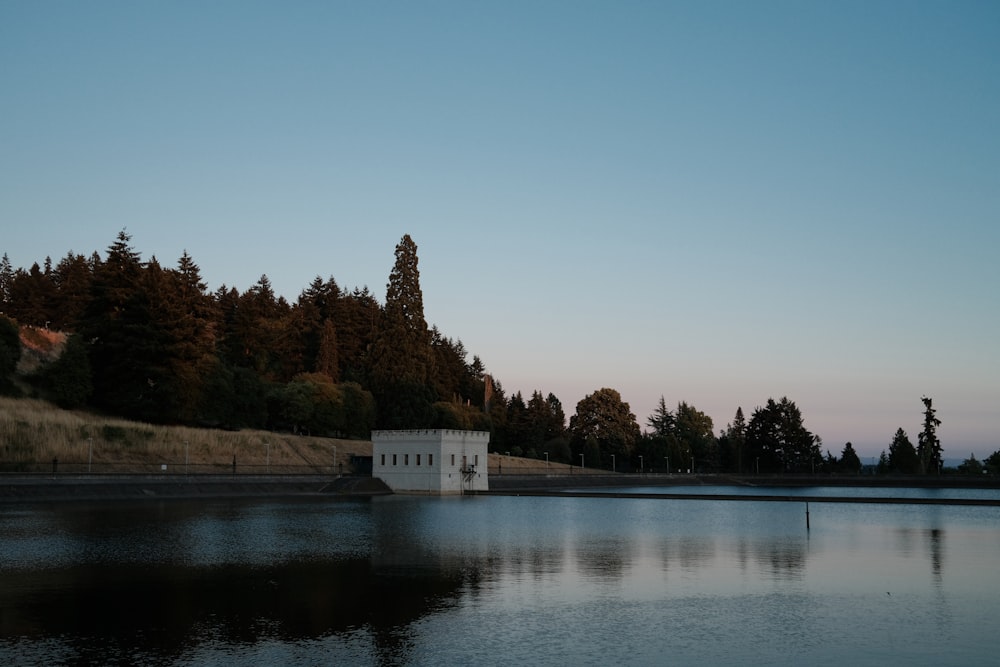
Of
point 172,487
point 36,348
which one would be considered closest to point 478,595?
point 172,487

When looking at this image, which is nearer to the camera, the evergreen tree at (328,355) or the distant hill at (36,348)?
the distant hill at (36,348)

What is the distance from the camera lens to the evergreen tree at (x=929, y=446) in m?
132

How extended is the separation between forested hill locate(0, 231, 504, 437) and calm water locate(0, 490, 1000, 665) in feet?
131

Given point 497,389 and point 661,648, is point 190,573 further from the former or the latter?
point 497,389

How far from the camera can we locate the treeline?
81.5 meters

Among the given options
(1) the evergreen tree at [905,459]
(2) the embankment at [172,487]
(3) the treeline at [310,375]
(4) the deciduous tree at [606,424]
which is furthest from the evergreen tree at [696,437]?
(2) the embankment at [172,487]

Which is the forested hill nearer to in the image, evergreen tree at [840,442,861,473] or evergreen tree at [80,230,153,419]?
evergreen tree at [80,230,153,419]

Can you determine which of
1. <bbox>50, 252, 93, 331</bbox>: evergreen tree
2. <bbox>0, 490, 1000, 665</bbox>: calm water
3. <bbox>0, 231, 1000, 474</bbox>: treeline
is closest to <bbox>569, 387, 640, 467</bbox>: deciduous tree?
<bbox>0, 231, 1000, 474</bbox>: treeline

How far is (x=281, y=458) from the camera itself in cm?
8525

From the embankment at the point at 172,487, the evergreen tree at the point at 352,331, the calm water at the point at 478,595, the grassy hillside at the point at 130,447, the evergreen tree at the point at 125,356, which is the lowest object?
the calm water at the point at 478,595

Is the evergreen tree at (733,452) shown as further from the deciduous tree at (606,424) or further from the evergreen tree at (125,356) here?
the evergreen tree at (125,356)

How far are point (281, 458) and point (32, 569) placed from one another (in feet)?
201

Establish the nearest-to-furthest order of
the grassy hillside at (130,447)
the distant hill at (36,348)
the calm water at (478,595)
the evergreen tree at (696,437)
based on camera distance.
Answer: the calm water at (478,595)
the grassy hillside at (130,447)
the distant hill at (36,348)
the evergreen tree at (696,437)

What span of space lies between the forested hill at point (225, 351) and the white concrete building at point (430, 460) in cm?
1514
